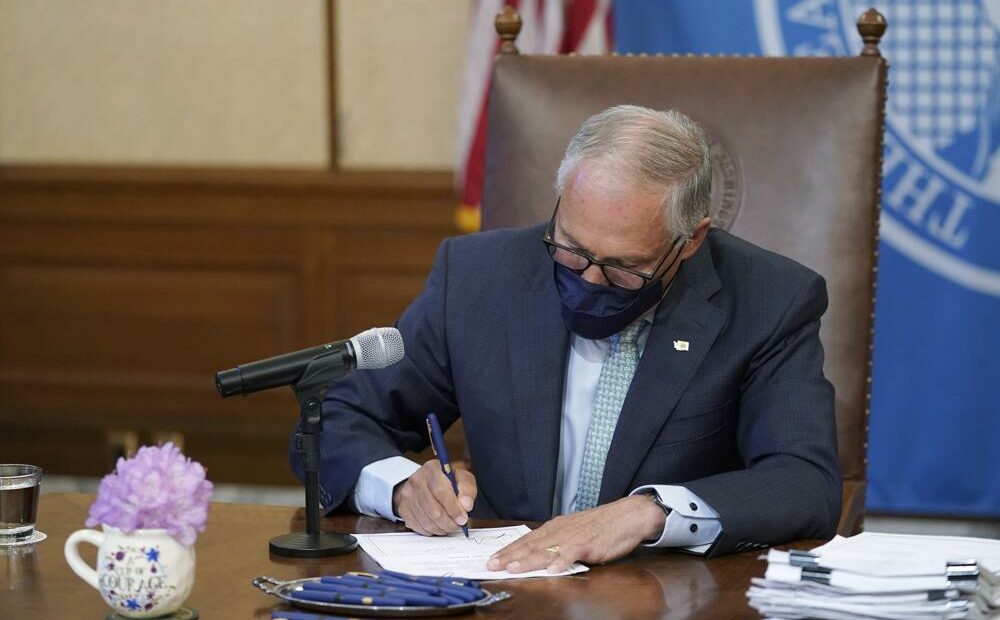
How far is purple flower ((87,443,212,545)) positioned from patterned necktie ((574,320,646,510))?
3.13 ft

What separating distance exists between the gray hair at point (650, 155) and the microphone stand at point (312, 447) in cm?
59

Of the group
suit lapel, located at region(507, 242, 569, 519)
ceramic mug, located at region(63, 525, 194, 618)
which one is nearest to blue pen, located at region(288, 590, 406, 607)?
ceramic mug, located at region(63, 525, 194, 618)

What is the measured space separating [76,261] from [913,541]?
4496mm

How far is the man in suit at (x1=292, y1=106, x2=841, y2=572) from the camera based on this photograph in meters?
2.22

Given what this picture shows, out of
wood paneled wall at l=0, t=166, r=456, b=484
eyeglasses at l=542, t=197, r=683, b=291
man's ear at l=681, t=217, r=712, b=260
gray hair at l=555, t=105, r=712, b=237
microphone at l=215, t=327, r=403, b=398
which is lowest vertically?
wood paneled wall at l=0, t=166, r=456, b=484

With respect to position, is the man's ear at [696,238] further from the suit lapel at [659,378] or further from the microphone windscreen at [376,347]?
the microphone windscreen at [376,347]

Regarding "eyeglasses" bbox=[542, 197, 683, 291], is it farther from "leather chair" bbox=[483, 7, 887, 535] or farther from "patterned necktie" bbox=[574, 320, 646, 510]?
"leather chair" bbox=[483, 7, 887, 535]

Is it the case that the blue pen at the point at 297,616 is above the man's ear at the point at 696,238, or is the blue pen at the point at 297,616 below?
below

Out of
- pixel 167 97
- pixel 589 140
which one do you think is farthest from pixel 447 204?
pixel 589 140

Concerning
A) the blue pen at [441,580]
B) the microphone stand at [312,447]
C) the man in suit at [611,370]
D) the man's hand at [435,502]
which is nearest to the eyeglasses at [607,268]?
the man in suit at [611,370]

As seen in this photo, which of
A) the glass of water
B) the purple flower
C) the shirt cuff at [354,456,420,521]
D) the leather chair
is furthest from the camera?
the leather chair

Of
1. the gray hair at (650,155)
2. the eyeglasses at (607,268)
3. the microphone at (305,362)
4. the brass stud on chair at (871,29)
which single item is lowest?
the microphone at (305,362)

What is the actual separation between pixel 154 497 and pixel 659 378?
1.02m

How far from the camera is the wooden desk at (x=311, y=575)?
1673 mm
